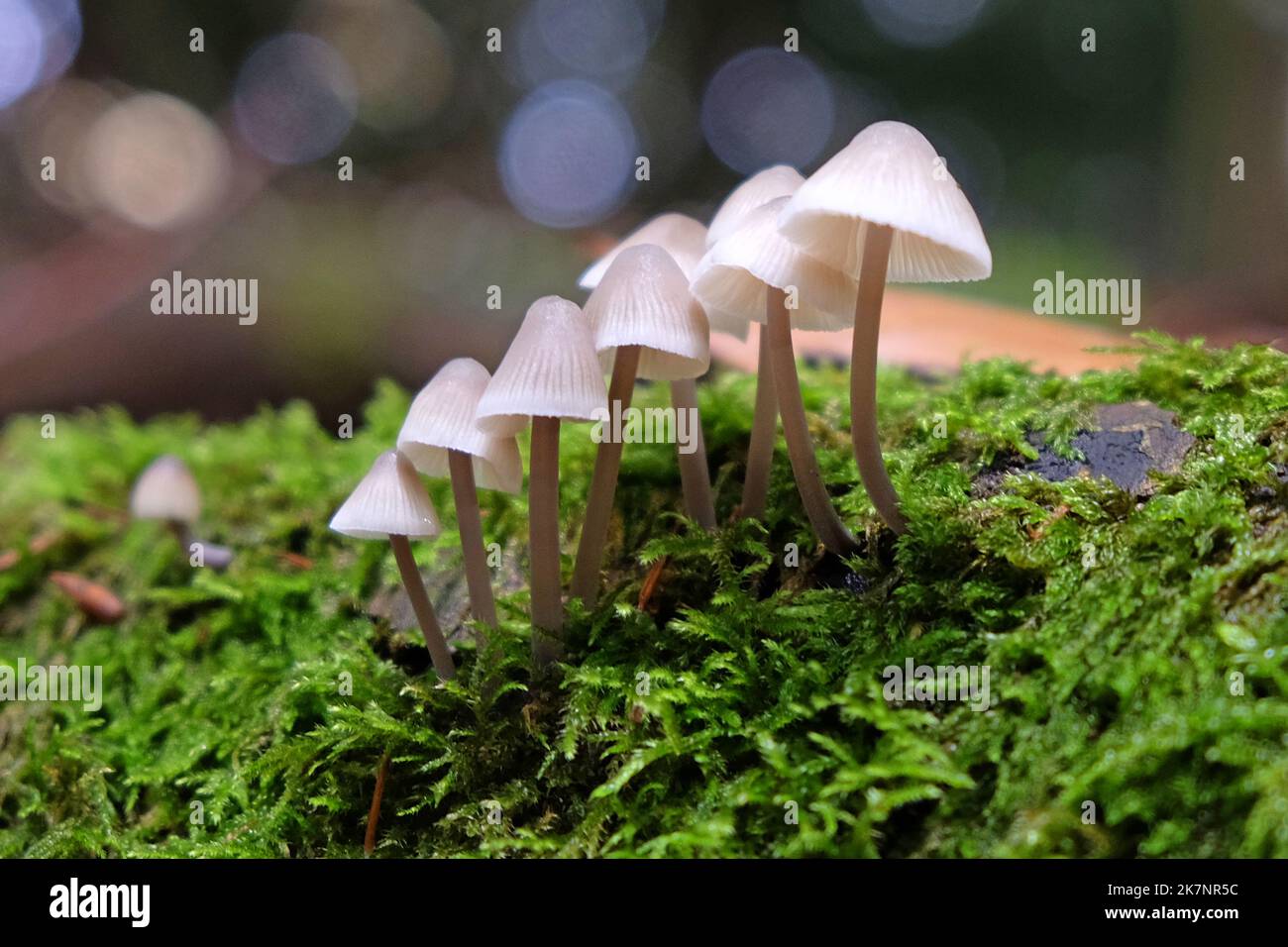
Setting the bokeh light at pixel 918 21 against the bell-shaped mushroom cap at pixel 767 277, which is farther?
the bokeh light at pixel 918 21

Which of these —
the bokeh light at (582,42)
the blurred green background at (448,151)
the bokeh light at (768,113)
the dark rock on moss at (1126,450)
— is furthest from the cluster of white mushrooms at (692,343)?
the bokeh light at (582,42)

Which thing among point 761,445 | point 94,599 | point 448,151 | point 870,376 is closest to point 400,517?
point 761,445

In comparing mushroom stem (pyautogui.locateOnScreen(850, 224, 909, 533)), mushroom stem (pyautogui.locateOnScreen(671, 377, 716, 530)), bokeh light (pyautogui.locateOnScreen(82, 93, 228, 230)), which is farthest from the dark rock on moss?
bokeh light (pyautogui.locateOnScreen(82, 93, 228, 230))

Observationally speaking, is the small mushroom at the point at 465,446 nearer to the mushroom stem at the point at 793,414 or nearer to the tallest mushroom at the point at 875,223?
the mushroom stem at the point at 793,414

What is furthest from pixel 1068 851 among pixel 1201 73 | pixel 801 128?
pixel 801 128

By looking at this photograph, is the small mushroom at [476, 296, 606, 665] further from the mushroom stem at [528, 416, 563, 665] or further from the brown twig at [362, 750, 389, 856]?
the brown twig at [362, 750, 389, 856]
